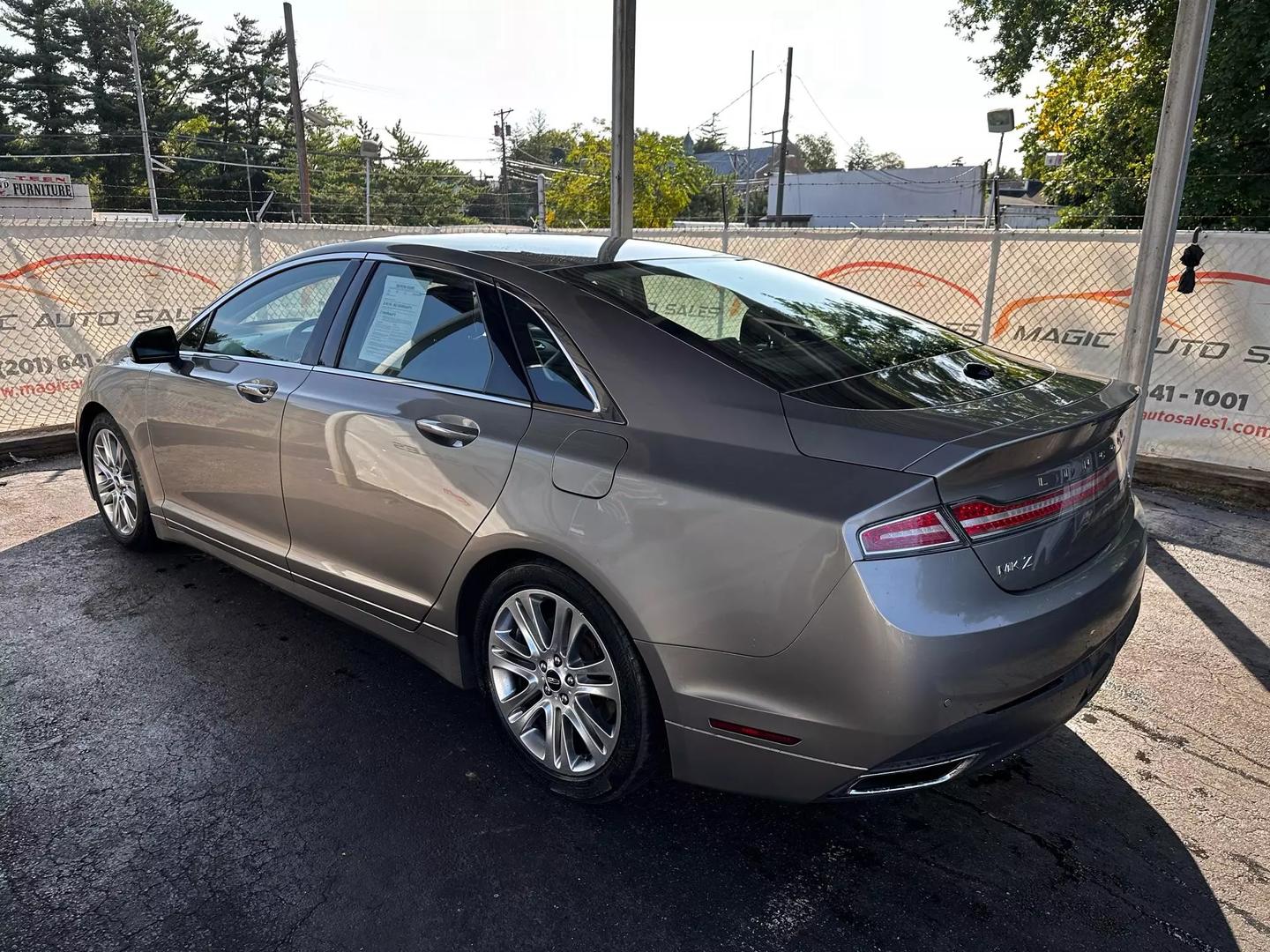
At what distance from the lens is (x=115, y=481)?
4613 millimetres

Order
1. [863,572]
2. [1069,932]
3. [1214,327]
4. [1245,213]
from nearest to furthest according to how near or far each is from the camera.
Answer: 1. [863,572]
2. [1069,932]
3. [1214,327]
4. [1245,213]

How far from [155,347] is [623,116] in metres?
3.54

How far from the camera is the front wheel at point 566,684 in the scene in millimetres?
2455

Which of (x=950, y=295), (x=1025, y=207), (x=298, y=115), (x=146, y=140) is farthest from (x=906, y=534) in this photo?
(x=146, y=140)

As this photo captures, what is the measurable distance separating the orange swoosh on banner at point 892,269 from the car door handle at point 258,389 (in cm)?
549

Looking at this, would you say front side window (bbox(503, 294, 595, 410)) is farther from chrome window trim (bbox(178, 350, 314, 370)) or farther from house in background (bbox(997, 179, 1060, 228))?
house in background (bbox(997, 179, 1060, 228))

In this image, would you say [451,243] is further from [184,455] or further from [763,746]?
[763,746]

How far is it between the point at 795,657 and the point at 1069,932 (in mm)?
996

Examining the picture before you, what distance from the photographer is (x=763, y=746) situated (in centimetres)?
223

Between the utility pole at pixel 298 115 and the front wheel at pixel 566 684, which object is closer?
the front wheel at pixel 566 684

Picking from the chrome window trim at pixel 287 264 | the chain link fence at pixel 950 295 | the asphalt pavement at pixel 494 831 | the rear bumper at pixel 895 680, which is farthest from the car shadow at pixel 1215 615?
the chrome window trim at pixel 287 264

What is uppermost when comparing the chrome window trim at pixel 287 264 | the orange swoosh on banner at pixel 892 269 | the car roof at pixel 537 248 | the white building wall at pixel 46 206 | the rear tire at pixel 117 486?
the white building wall at pixel 46 206

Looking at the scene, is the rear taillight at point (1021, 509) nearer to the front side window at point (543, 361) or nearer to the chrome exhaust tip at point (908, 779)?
the chrome exhaust tip at point (908, 779)

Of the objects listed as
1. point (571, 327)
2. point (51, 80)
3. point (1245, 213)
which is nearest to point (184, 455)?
point (571, 327)
